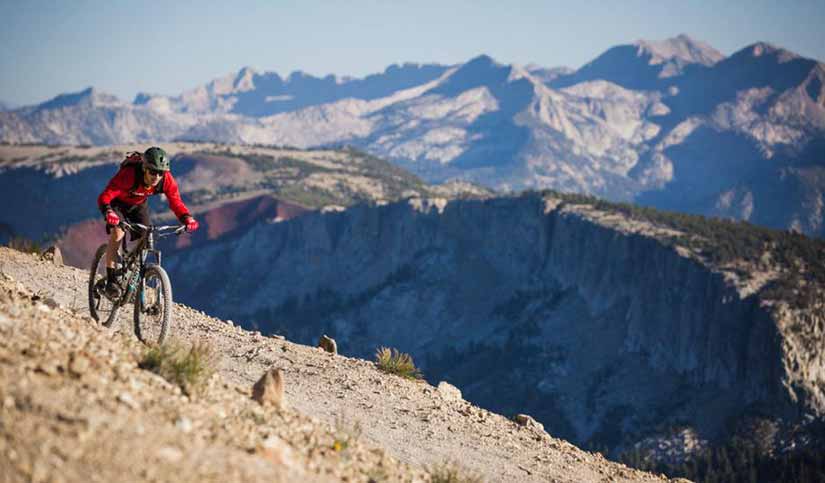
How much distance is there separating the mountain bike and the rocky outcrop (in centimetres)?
9265

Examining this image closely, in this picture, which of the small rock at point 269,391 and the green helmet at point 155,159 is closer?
the small rock at point 269,391

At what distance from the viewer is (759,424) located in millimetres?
102438

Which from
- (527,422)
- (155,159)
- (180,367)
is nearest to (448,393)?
(527,422)

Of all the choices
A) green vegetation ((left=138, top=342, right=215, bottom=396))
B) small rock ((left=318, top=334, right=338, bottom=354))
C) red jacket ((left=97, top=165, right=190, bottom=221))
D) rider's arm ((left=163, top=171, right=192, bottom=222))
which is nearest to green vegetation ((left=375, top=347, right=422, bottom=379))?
small rock ((left=318, top=334, right=338, bottom=354))

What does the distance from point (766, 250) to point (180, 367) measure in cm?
12848

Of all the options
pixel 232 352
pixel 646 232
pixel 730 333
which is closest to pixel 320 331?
pixel 646 232

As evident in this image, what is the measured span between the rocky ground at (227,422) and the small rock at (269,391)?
20 cm

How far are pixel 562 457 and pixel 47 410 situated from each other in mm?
11178

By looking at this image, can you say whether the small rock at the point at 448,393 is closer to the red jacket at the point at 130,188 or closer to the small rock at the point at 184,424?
the red jacket at the point at 130,188

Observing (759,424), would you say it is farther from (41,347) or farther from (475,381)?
(41,347)

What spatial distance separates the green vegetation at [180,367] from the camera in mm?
11992

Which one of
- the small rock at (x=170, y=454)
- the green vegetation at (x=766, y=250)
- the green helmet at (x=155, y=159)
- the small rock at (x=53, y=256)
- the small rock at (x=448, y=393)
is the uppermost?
the green helmet at (x=155, y=159)

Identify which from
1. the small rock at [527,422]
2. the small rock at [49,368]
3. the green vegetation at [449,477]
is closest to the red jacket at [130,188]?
the small rock at [49,368]

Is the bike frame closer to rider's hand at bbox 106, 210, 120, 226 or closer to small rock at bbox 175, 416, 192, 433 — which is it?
rider's hand at bbox 106, 210, 120, 226
